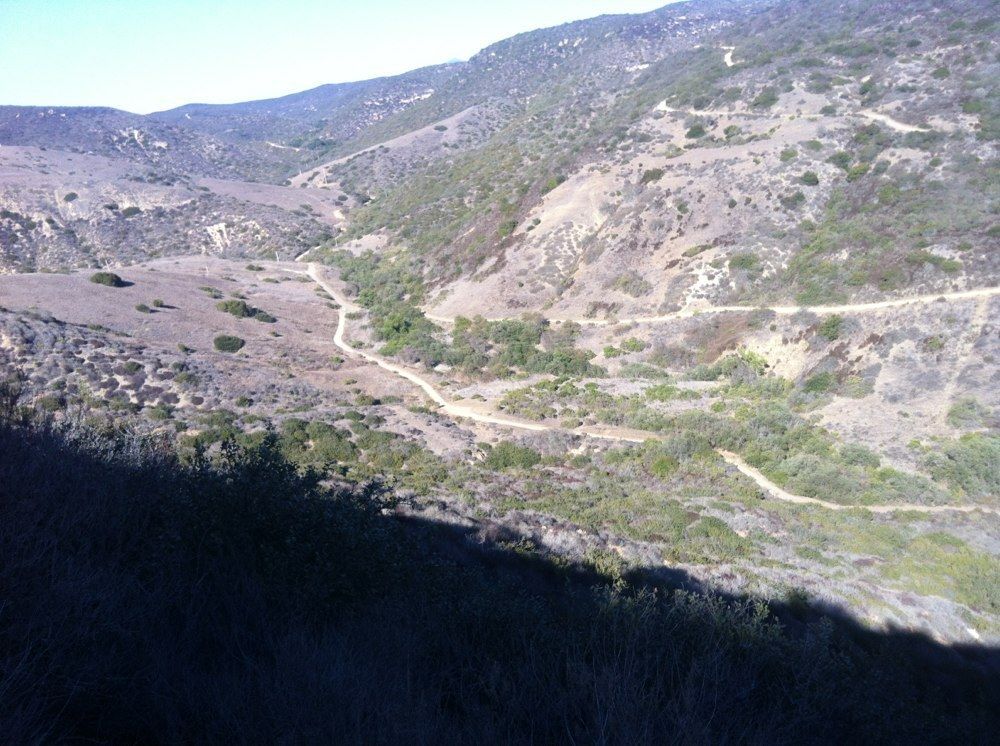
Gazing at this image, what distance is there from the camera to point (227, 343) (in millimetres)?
32344

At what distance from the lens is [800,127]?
138ft

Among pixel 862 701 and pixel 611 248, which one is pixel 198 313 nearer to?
pixel 611 248

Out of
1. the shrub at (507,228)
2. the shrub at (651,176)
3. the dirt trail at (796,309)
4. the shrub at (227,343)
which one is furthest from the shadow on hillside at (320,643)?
the shrub at (651,176)

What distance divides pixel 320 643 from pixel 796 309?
28421 millimetres

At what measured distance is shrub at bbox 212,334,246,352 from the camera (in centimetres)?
3209

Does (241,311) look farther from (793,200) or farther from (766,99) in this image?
(766,99)

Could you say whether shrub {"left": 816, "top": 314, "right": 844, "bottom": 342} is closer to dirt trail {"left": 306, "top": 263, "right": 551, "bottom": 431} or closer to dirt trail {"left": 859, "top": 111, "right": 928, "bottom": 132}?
dirt trail {"left": 306, "top": 263, "right": 551, "bottom": 431}

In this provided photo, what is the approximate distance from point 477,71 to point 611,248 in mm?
98369

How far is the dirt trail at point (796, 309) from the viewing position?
977 inches

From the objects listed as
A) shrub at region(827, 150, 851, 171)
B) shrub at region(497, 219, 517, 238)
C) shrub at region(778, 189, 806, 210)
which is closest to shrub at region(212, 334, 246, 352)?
shrub at region(497, 219, 517, 238)

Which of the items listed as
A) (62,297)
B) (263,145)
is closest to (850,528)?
(62,297)

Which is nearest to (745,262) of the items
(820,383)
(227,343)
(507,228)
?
(820,383)

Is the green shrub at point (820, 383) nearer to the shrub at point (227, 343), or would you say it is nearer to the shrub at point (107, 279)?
the shrub at point (227, 343)

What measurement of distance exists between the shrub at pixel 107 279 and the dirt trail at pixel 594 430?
13.5 metres
